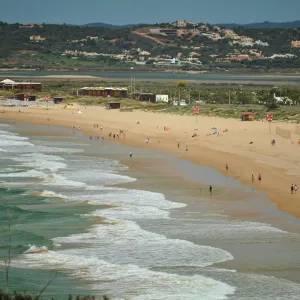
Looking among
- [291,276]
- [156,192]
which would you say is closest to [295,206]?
[156,192]

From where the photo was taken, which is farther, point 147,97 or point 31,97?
point 31,97

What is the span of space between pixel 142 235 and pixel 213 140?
25.6 metres

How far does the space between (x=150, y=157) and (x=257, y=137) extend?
8.98m

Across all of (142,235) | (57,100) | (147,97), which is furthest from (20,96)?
(142,235)

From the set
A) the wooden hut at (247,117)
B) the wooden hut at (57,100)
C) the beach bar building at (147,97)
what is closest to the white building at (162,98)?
the beach bar building at (147,97)

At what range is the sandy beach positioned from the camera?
36531mm

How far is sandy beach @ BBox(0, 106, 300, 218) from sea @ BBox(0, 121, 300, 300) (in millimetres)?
1344

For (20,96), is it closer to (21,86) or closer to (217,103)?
(21,86)

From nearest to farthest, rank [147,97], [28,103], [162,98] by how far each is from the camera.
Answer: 1. [162,98]
2. [147,97]
3. [28,103]

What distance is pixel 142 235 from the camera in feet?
85.5

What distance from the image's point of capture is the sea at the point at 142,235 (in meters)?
21.2

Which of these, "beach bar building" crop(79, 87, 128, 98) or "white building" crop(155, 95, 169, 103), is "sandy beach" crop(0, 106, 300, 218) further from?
"beach bar building" crop(79, 87, 128, 98)

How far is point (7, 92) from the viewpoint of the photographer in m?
98.8

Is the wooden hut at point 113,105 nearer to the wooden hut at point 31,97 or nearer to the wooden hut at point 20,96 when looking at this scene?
the wooden hut at point 31,97
